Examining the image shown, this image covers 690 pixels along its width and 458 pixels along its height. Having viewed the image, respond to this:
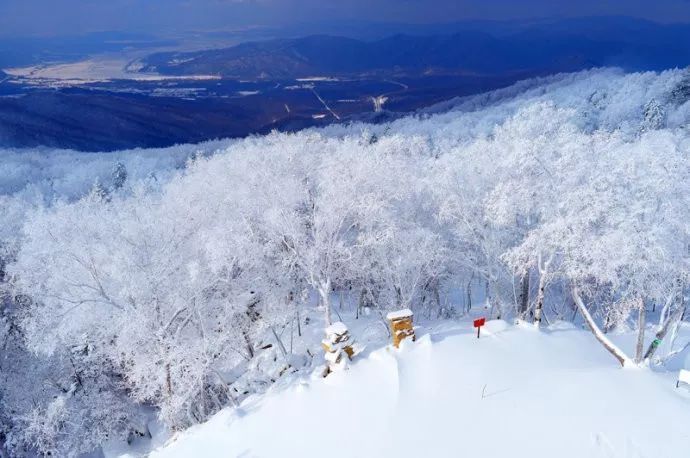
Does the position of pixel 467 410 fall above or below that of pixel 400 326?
below

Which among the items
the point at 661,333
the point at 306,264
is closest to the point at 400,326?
the point at 661,333

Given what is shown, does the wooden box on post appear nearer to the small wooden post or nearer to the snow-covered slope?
the snow-covered slope

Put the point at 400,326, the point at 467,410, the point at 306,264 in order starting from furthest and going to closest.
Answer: the point at 306,264, the point at 400,326, the point at 467,410

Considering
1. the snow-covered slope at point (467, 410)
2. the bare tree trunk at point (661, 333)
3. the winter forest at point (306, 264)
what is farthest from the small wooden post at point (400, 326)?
the bare tree trunk at point (661, 333)

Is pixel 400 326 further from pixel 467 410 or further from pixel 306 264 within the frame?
pixel 306 264

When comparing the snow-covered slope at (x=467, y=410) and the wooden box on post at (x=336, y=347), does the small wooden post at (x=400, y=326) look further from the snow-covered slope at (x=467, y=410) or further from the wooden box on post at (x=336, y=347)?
the wooden box on post at (x=336, y=347)

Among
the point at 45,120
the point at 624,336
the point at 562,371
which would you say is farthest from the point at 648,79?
the point at 45,120

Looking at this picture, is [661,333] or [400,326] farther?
[400,326]
